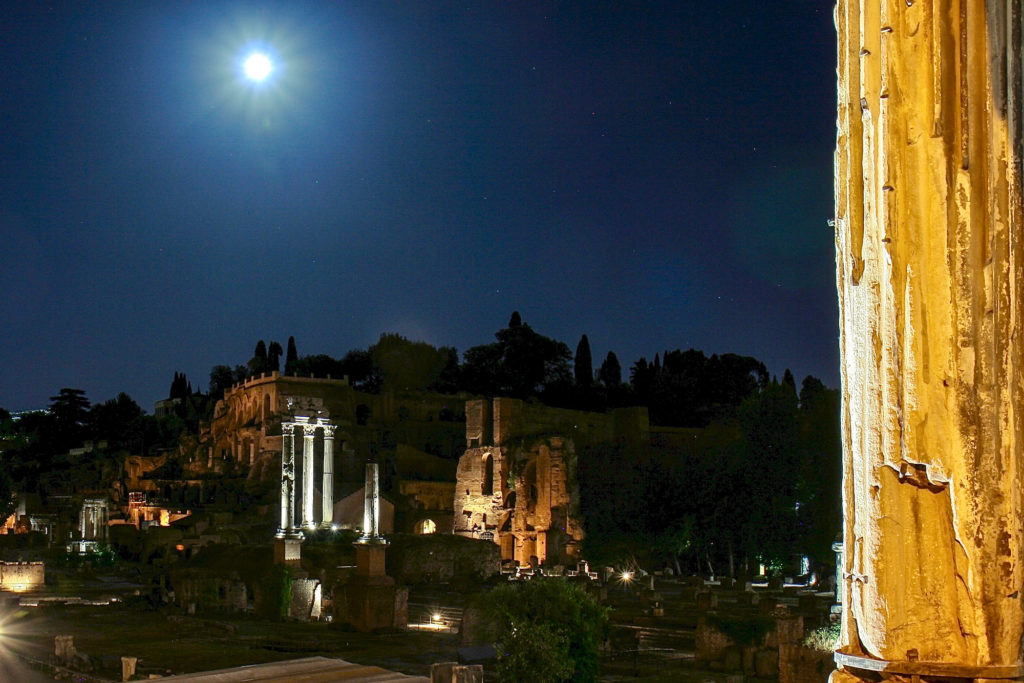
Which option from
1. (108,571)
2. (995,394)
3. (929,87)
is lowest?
(108,571)

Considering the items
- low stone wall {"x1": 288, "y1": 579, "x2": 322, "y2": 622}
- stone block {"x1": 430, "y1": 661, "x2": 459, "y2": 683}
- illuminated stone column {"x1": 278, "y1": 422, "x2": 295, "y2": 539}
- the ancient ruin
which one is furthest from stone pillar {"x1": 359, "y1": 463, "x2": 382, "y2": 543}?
stone block {"x1": 430, "y1": 661, "x2": 459, "y2": 683}

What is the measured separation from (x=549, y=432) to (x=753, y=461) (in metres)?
17.3

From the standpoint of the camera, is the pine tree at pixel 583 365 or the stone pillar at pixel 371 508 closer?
the stone pillar at pixel 371 508

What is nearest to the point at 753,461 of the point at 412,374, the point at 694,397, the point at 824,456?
the point at 824,456

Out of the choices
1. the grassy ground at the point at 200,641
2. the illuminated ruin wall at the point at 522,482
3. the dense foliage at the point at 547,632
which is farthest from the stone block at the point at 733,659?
the illuminated ruin wall at the point at 522,482

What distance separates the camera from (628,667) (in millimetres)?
20984

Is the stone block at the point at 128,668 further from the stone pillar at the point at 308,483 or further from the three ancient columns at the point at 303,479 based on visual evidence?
the stone pillar at the point at 308,483

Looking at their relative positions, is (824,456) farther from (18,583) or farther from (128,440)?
(128,440)

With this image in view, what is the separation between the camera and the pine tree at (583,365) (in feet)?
261

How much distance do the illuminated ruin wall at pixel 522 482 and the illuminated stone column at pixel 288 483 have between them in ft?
47.8

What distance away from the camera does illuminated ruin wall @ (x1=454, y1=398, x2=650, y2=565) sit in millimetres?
48344

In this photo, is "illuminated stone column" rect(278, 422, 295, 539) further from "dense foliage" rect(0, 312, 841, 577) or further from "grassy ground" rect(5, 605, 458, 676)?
"dense foliage" rect(0, 312, 841, 577)

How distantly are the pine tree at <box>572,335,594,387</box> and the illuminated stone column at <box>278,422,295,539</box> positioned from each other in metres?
42.8

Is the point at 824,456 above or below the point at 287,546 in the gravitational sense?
above
